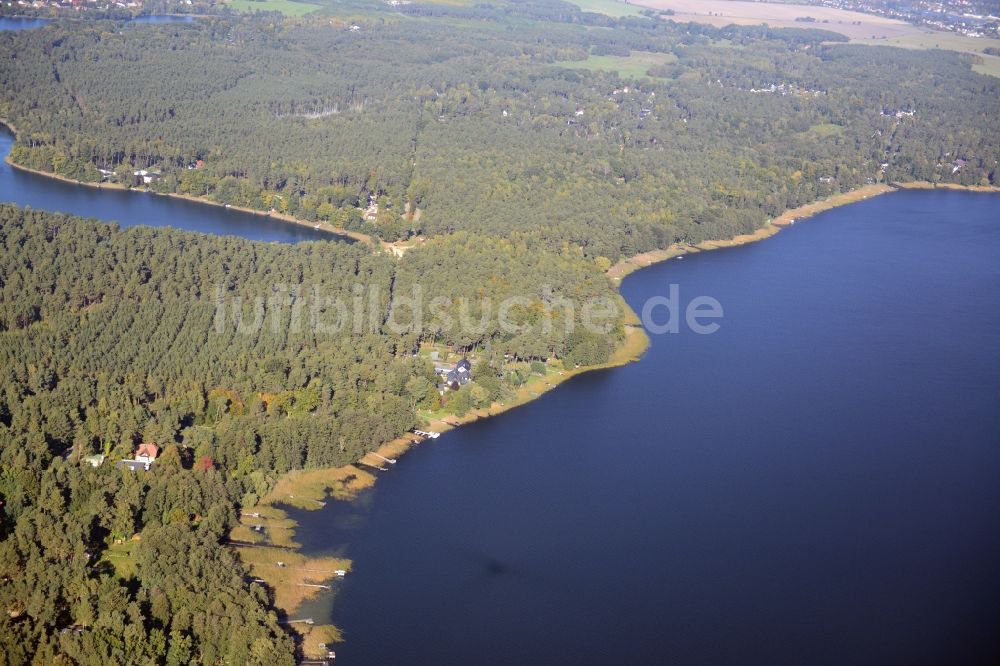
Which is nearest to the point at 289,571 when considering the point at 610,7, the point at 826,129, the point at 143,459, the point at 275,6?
the point at 143,459

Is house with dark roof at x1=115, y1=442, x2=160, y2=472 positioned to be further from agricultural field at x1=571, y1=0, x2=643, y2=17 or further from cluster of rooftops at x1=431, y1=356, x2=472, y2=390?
agricultural field at x1=571, y1=0, x2=643, y2=17

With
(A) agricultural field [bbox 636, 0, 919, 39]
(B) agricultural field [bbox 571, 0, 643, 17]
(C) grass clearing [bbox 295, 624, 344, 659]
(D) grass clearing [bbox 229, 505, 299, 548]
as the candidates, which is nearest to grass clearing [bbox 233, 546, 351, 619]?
(D) grass clearing [bbox 229, 505, 299, 548]

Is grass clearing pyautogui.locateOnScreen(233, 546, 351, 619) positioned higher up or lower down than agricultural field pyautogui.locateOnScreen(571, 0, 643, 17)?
lower down

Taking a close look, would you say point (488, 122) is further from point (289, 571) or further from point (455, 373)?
point (289, 571)

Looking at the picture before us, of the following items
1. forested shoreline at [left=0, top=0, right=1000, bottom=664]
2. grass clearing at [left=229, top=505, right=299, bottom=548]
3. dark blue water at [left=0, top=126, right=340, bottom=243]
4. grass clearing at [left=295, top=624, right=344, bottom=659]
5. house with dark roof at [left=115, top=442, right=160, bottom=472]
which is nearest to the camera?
grass clearing at [left=295, top=624, right=344, bottom=659]

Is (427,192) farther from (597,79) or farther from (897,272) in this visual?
(597,79)

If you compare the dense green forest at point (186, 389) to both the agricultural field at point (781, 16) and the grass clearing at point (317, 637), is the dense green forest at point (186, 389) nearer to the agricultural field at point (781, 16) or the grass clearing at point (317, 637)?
the grass clearing at point (317, 637)

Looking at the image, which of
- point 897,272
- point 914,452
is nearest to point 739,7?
point 897,272
